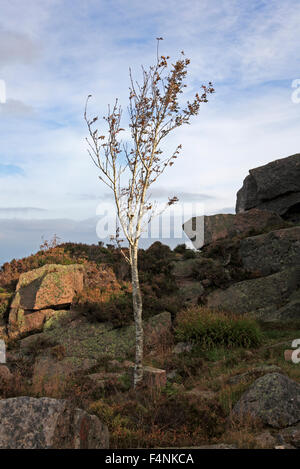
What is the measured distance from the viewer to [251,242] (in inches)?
805

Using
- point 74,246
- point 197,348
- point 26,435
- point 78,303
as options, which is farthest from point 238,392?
point 74,246

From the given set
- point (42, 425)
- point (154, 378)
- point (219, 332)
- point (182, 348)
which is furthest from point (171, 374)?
point (42, 425)

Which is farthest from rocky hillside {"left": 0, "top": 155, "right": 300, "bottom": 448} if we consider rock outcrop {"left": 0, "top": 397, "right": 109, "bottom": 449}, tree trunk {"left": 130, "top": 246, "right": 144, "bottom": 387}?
tree trunk {"left": 130, "top": 246, "right": 144, "bottom": 387}

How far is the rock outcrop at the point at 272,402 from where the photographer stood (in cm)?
738

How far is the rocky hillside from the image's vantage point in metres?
6.59

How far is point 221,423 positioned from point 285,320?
8.91m

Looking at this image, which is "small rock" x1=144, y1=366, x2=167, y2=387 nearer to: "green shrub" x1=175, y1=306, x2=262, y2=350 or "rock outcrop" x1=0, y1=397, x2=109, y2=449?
"green shrub" x1=175, y1=306, x2=262, y2=350

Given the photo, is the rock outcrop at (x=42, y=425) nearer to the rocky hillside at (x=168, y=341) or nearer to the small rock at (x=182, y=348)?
the rocky hillside at (x=168, y=341)

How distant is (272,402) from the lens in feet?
24.9

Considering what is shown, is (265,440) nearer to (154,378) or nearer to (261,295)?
(154,378)

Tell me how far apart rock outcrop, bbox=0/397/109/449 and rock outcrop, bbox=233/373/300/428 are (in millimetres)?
3465

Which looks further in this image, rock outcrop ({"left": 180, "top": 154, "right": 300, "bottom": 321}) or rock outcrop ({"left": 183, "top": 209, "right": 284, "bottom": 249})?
rock outcrop ({"left": 183, "top": 209, "right": 284, "bottom": 249})

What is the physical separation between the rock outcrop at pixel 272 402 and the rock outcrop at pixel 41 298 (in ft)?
33.9

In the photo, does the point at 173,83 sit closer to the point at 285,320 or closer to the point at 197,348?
the point at 197,348
